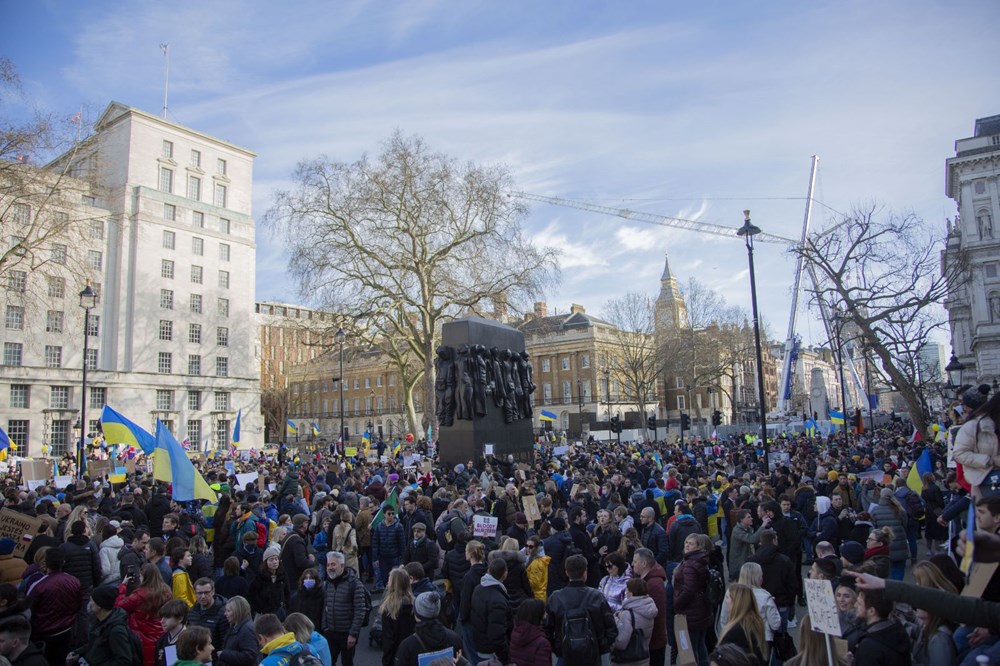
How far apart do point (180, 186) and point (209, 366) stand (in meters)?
15.3

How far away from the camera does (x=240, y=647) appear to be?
5492 millimetres

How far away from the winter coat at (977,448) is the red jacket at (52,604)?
26.0 feet

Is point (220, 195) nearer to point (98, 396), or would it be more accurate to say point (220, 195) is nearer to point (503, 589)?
point (98, 396)

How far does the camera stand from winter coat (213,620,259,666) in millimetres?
5309

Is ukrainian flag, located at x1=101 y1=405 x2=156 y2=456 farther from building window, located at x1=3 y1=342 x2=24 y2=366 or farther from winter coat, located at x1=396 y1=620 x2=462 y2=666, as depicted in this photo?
building window, located at x1=3 y1=342 x2=24 y2=366

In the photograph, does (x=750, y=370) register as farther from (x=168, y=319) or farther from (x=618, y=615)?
(x=618, y=615)

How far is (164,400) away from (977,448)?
2373 inches

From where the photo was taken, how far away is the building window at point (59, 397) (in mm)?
51875

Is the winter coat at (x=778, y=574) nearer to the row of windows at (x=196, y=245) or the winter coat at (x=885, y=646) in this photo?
the winter coat at (x=885, y=646)

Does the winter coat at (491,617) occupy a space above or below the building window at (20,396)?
below

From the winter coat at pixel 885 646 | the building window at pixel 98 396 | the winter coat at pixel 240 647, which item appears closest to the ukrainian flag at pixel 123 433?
the winter coat at pixel 240 647

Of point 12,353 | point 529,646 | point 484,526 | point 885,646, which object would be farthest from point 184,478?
point 12,353

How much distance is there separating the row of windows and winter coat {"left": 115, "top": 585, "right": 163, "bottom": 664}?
58.2m

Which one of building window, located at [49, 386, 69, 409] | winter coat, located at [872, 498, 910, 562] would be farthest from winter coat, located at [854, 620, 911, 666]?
building window, located at [49, 386, 69, 409]
